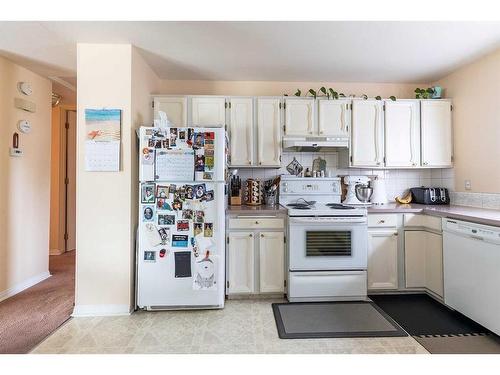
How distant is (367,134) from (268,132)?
111 cm

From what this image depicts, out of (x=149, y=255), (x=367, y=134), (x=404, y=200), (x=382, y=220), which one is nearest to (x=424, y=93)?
(x=367, y=134)

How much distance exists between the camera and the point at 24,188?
3035 millimetres

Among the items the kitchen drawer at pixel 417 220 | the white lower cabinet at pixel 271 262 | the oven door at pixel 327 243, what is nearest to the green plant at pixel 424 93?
the kitchen drawer at pixel 417 220

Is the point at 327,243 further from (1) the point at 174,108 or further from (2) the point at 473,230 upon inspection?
(1) the point at 174,108

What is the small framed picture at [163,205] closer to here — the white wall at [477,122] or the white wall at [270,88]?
the white wall at [270,88]

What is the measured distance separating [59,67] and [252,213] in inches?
101

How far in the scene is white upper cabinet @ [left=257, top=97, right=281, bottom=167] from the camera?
3035mm

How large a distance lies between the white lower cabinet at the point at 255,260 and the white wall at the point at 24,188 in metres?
2.27

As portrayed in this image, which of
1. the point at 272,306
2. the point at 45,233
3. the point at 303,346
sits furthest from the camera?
the point at 45,233

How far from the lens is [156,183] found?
7.88 feet

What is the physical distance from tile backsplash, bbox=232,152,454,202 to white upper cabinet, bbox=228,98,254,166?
31 cm

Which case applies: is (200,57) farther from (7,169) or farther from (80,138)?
(7,169)

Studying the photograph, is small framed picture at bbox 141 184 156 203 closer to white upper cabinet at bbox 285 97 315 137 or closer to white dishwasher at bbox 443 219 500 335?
white upper cabinet at bbox 285 97 315 137

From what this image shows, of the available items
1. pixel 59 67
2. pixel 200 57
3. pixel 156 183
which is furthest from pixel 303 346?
pixel 59 67
